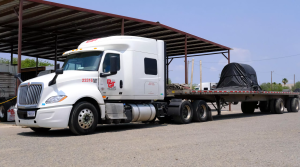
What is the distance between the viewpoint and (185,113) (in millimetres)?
13531

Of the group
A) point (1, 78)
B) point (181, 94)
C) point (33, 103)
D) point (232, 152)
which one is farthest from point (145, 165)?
point (1, 78)

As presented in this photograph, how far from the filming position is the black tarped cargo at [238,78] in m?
18.4

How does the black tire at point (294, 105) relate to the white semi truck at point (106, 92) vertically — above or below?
below

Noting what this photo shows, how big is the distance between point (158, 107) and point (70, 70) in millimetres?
3830

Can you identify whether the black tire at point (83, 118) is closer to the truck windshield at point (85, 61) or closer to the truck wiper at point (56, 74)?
the truck wiper at point (56, 74)

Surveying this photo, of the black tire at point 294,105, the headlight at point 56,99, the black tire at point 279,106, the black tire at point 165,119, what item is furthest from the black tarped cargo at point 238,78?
the headlight at point 56,99

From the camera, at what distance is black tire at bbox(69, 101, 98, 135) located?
9.06 metres

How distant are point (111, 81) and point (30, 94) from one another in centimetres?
250

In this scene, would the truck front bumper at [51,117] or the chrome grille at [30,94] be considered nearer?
the truck front bumper at [51,117]

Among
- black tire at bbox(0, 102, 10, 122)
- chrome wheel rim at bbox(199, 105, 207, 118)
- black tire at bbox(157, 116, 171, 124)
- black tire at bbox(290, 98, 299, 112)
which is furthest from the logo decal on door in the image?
black tire at bbox(290, 98, 299, 112)

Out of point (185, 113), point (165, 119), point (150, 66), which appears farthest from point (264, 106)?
point (150, 66)

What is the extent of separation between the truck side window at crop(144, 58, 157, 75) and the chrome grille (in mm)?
4061

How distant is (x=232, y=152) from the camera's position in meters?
6.63

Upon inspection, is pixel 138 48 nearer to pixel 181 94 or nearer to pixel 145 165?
pixel 181 94
